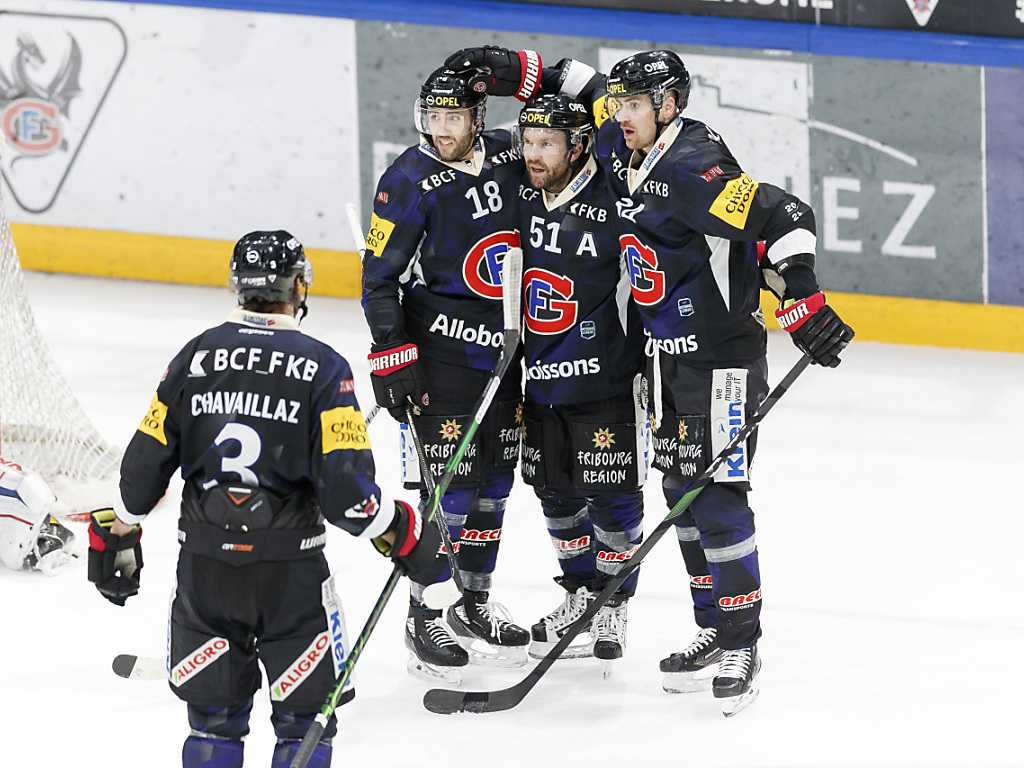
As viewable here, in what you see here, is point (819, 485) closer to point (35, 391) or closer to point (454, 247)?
point (454, 247)

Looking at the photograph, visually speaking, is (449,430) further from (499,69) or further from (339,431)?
(339,431)

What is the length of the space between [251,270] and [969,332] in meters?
4.42

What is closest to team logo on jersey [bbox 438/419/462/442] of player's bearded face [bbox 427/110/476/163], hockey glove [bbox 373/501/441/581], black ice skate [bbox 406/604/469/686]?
black ice skate [bbox 406/604/469/686]

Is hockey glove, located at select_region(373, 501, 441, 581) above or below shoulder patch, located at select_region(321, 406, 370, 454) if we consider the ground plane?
below

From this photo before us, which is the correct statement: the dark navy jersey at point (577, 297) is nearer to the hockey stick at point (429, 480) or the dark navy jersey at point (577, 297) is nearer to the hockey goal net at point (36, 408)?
the hockey stick at point (429, 480)

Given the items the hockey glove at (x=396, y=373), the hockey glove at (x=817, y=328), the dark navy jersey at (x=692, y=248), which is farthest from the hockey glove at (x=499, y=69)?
the hockey glove at (x=817, y=328)

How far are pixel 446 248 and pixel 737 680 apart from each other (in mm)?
1288

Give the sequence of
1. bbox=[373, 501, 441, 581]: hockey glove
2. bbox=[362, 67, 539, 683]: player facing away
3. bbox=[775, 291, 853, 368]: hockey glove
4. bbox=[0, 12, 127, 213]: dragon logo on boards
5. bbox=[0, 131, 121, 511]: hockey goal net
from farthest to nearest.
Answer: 1. bbox=[0, 12, 127, 213]: dragon logo on boards
2. bbox=[0, 131, 121, 511]: hockey goal net
3. bbox=[362, 67, 539, 683]: player facing away
4. bbox=[775, 291, 853, 368]: hockey glove
5. bbox=[373, 501, 441, 581]: hockey glove

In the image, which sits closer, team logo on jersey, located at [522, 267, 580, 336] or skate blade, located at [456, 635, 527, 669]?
team logo on jersey, located at [522, 267, 580, 336]

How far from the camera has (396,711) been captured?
13.2ft

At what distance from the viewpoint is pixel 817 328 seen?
149 inches

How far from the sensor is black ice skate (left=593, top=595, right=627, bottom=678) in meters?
4.24

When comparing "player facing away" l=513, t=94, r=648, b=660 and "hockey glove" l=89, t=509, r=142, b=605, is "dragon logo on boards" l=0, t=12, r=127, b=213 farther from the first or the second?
"hockey glove" l=89, t=509, r=142, b=605

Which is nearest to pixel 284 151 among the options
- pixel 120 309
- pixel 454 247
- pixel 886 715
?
pixel 120 309
